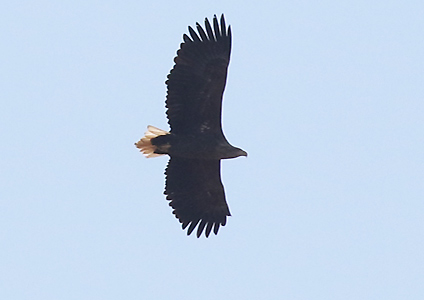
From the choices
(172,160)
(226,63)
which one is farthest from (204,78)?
(172,160)

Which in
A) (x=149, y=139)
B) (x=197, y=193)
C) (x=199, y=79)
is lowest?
(x=197, y=193)

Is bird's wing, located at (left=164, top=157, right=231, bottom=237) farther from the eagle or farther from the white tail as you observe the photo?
the white tail

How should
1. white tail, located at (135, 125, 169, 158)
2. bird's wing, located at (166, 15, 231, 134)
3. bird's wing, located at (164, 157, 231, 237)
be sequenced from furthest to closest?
bird's wing, located at (164, 157, 231, 237)
white tail, located at (135, 125, 169, 158)
bird's wing, located at (166, 15, 231, 134)

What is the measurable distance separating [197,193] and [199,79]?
204 cm

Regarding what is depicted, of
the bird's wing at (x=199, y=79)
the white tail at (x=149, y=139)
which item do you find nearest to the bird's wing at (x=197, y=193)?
the white tail at (x=149, y=139)

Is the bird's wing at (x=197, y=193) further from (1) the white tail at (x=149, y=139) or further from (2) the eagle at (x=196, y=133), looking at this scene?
(1) the white tail at (x=149, y=139)

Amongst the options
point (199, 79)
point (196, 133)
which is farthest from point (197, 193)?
point (199, 79)

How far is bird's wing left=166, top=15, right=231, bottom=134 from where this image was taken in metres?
17.7

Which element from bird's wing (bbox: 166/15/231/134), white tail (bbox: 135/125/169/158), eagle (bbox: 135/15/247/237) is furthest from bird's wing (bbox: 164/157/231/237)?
bird's wing (bbox: 166/15/231/134)

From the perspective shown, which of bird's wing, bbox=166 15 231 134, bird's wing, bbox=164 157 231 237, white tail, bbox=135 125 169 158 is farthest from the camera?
bird's wing, bbox=164 157 231 237

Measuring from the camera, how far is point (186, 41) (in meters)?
17.7

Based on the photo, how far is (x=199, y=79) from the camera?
17.8 m

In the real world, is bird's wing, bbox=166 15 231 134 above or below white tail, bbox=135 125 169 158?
above

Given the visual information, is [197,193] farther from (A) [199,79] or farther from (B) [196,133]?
(A) [199,79]
